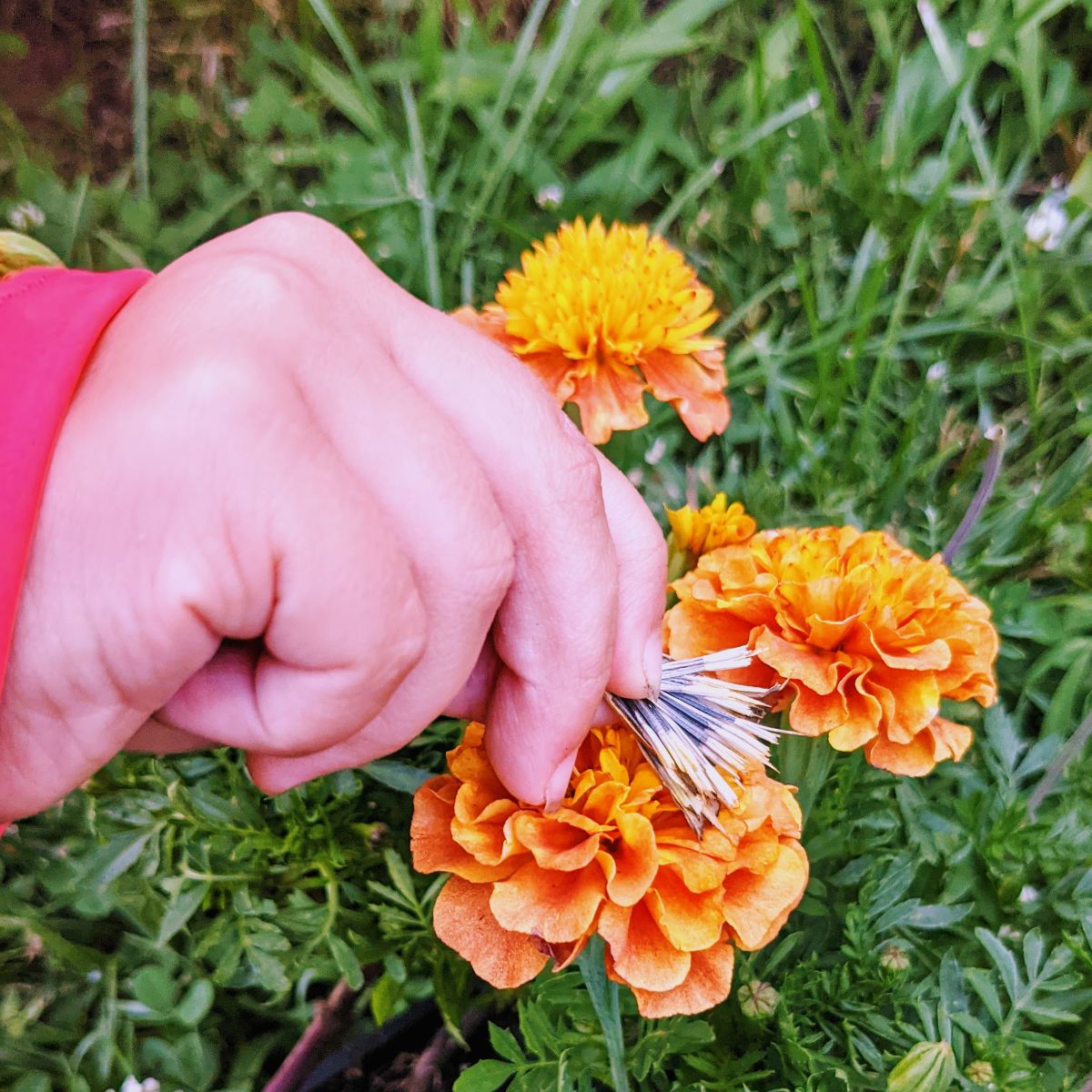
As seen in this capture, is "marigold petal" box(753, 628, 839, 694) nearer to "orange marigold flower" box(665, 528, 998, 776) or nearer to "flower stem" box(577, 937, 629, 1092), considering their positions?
"orange marigold flower" box(665, 528, 998, 776)

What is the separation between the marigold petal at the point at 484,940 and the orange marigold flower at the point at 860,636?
0.72 feet

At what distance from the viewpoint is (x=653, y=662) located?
60 centimetres

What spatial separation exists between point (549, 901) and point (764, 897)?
127 millimetres

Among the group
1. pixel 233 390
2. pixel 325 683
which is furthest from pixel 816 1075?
pixel 233 390

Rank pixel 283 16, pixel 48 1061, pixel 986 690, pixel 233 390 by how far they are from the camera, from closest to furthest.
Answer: pixel 233 390
pixel 986 690
pixel 48 1061
pixel 283 16

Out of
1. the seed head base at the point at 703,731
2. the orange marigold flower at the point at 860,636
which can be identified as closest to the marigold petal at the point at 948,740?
the orange marigold flower at the point at 860,636

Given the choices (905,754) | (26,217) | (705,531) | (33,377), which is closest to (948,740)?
(905,754)

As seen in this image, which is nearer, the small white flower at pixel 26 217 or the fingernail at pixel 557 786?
the fingernail at pixel 557 786

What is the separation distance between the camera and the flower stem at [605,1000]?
1.99ft

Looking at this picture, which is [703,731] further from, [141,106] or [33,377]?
[141,106]

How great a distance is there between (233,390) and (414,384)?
0.13 m

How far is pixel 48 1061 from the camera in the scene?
772mm

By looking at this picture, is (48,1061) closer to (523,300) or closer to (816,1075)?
(816,1075)

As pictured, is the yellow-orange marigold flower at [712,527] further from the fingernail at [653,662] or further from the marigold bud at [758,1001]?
the marigold bud at [758,1001]
